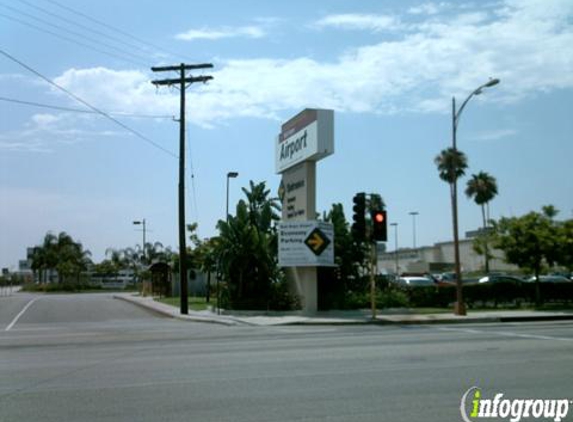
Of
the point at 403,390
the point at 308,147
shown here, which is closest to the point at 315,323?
the point at 308,147

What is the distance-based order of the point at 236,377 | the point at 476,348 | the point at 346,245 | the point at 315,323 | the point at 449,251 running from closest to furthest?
the point at 236,377, the point at 476,348, the point at 315,323, the point at 346,245, the point at 449,251

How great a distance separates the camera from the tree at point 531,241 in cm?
3409

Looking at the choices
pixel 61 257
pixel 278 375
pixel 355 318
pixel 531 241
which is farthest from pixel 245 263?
pixel 61 257

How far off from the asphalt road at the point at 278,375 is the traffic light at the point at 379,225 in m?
6.52

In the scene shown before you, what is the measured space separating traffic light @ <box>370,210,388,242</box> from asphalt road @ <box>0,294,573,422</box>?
6522mm

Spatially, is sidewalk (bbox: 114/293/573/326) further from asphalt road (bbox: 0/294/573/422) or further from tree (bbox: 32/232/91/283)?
tree (bbox: 32/232/91/283)

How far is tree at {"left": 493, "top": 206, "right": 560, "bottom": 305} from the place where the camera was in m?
34.1

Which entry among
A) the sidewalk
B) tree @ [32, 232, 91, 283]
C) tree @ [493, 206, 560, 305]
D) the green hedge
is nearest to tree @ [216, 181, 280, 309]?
the sidewalk

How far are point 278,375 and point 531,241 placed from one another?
84.2 ft

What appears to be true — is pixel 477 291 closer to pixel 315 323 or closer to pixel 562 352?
pixel 315 323

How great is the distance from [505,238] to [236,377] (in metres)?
26.4

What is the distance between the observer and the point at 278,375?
11594mm

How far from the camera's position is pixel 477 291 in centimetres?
3556

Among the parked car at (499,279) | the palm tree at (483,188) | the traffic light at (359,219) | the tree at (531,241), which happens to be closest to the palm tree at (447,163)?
the palm tree at (483,188)
